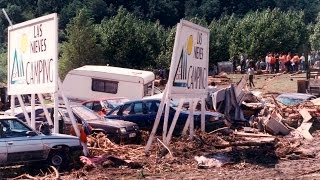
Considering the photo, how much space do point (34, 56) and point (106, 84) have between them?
13.0 m

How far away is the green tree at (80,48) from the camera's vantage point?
56.4m

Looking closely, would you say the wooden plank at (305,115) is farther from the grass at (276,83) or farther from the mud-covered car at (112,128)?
the grass at (276,83)

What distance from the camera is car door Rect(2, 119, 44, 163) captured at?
47.8ft

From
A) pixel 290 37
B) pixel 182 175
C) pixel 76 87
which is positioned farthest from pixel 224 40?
pixel 182 175

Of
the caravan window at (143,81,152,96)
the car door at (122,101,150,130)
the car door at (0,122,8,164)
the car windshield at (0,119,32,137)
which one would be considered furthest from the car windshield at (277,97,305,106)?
the car door at (0,122,8,164)

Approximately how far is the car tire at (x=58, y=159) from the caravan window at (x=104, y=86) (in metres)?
14.2

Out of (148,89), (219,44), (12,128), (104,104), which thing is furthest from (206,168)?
(219,44)

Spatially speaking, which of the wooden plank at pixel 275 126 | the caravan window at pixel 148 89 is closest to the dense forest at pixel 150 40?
the caravan window at pixel 148 89

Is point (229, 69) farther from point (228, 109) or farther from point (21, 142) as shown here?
point (21, 142)

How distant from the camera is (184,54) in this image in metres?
18.3

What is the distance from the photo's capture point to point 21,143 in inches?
578

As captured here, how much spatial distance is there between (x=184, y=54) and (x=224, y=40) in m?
53.2

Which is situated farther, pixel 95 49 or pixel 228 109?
pixel 95 49

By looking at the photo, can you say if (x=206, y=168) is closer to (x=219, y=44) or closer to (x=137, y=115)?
(x=137, y=115)
